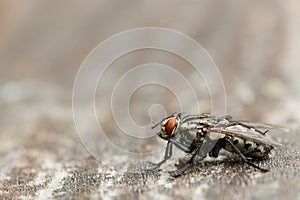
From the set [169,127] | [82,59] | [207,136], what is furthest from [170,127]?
[82,59]

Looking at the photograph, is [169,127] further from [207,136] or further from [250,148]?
[250,148]

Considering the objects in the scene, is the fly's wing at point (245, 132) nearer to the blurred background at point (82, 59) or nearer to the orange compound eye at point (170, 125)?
the orange compound eye at point (170, 125)

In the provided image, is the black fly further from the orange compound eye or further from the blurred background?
the blurred background

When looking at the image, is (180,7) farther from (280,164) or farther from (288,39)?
(280,164)

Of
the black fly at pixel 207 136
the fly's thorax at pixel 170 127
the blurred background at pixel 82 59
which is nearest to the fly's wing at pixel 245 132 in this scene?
the black fly at pixel 207 136

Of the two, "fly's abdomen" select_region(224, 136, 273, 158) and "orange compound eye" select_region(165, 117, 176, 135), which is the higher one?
"orange compound eye" select_region(165, 117, 176, 135)

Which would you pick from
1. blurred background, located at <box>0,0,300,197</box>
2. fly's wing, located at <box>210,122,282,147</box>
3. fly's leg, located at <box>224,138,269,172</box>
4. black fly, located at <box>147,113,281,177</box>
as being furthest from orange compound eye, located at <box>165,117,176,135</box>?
blurred background, located at <box>0,0,300,197</box>

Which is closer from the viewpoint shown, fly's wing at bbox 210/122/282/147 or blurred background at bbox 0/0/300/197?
fly's wing at bbox 210/122/282/147
